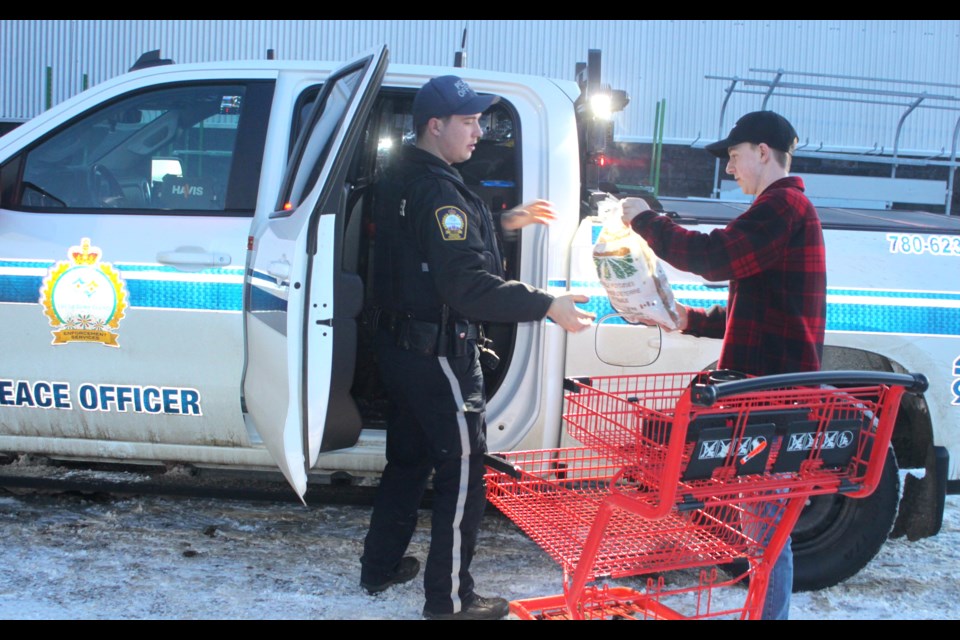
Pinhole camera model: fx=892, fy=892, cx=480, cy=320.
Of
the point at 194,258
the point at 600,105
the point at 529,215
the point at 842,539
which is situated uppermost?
the point at 600,105

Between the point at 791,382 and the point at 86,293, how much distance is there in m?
2.57

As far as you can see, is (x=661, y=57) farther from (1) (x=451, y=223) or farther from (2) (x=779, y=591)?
(2) (x=779, y=591)

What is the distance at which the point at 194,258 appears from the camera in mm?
3348

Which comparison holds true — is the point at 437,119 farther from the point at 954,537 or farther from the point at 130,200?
the point at 954,537

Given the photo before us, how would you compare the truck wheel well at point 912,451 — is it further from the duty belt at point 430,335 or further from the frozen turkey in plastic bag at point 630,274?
the duty belt at point 430,335

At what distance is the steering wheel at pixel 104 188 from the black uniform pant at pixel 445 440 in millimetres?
1329

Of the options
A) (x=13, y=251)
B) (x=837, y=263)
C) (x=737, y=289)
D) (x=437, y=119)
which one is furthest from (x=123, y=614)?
(x=837, y=263)

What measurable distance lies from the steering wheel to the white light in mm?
1879

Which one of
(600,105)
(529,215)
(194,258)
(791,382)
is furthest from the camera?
(600,105)

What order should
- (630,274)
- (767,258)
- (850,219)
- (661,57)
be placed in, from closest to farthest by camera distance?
(767,258) → (630,274) → (850,219) → (661,57)

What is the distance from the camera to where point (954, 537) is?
4.10 meters

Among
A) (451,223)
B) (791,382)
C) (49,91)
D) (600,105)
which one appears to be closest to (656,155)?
(600,105)

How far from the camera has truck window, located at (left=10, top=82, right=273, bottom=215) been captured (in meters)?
3.46

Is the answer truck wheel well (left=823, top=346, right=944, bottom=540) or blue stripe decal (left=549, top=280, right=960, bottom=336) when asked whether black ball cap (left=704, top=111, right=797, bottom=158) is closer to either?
blue stripe decal (left=549, top=280, right=960, bottom=336)
